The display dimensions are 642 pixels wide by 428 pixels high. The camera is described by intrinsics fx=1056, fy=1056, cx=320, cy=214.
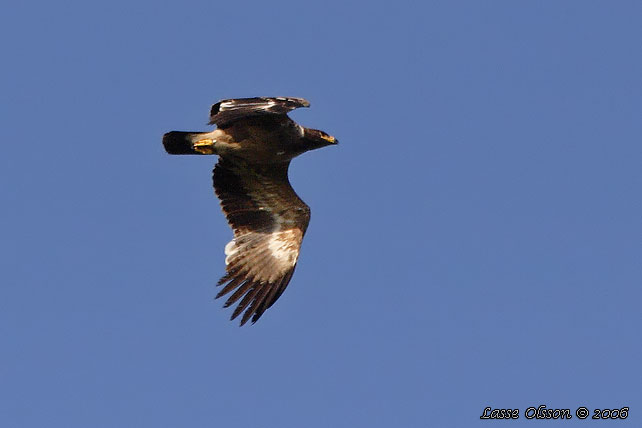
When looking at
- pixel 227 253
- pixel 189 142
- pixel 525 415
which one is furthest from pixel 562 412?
pixel 189 142

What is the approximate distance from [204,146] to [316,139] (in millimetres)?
1519

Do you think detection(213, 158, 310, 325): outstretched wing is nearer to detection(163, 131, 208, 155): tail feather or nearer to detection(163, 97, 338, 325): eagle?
detection(163, 97, 338, 325): eagle

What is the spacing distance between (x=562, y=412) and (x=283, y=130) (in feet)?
16.4

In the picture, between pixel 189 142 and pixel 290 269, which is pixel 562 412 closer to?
pixel 290 269

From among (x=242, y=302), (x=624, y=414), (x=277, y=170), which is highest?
(x=277, y=170)

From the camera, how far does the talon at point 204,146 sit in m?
14.0

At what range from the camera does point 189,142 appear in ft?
46.2

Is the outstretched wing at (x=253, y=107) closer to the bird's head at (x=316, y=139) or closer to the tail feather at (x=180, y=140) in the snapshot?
the tail feather at (x=180, y=140)

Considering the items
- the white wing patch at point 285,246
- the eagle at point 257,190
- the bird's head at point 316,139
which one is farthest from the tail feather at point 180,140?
the white wing patch at point 285,246

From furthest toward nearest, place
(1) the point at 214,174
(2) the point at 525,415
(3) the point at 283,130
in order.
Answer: (1) the point at 214,174, (3) the point at 283,130, (2) the point at 525,415

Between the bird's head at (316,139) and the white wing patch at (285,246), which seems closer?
the bird's head at (316,139)

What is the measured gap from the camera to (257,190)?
49.1ft

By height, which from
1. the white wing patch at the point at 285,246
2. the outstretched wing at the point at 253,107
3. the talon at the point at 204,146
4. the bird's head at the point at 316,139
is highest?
the outstretched wing at the point at 253,107

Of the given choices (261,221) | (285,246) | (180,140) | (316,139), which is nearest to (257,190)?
(261,221)
